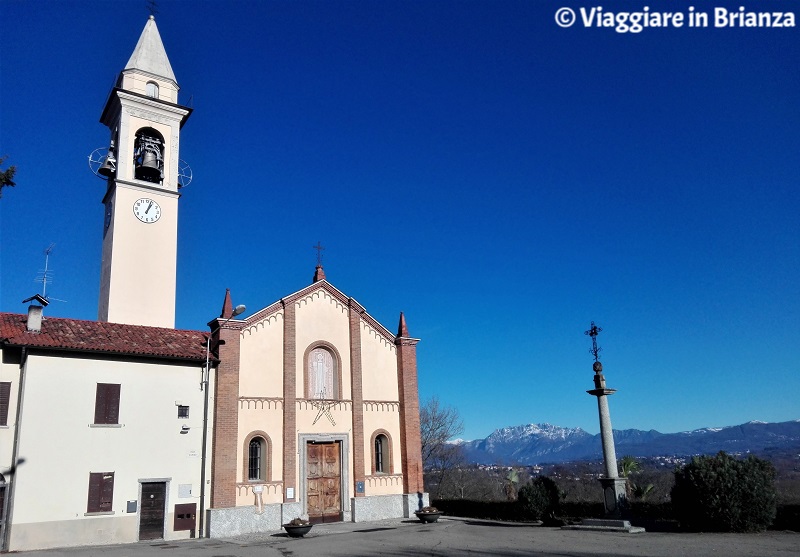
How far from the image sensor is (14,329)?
2067 cm

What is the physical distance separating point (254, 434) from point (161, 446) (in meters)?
3.45

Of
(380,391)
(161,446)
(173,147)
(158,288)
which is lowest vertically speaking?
(161,446)

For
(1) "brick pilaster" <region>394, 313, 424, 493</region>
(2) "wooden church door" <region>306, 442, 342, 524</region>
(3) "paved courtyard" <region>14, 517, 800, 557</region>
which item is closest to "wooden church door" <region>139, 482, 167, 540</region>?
(3) "paved courtyard" <region>14, 517, 800, 557</region>

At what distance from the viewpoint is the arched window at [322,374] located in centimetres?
2552

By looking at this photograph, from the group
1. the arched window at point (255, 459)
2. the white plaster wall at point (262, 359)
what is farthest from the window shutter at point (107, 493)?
the white plaster wall at point (262, 359)

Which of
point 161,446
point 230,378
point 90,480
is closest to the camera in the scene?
point 90,480

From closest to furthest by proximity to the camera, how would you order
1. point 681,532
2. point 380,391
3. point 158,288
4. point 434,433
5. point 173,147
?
1. point 681,532
2. point 380,391
3. point 158,288
4. point 173,147
5. point 434,433

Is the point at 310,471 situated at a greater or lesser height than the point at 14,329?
lesser

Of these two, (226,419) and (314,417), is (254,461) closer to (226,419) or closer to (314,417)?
(226,419)

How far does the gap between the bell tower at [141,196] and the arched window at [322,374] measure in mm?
8668

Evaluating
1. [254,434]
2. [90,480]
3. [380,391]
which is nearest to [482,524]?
[380,391]

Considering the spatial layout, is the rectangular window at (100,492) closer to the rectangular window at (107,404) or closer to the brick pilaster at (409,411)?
the rectangular window at (107,404)

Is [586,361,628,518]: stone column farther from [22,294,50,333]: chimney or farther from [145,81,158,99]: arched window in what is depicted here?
[145,81,158,99]: arched window

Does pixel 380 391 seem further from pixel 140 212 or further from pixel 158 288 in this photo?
pixel 140 212
